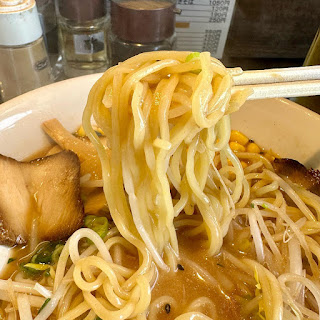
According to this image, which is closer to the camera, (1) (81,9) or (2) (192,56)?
(2) (192,56)

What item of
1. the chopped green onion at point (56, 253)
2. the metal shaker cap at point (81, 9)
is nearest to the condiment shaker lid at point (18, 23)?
the metal shaker cap at point (81, 9)

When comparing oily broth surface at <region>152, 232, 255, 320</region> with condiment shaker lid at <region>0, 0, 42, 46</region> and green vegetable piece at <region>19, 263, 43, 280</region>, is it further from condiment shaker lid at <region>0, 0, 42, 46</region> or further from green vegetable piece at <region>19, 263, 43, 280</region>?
condiment shaker lid at <region>0, 0, 42, 46</region>

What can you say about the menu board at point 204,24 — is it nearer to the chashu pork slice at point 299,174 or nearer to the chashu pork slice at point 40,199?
the chashu pork slice at point 299,174

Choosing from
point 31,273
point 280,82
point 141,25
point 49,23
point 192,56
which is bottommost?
point 31,273

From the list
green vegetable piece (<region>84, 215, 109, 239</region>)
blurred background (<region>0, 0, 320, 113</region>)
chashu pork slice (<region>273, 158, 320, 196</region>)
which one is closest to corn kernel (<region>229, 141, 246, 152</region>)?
chashu pork slice (<region>273, 158, 320, 196</region>)

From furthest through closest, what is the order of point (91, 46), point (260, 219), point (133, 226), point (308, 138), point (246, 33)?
1. point (246, 33)
2. point (91, 46)
3. point (308, 138)
4. point (260, 219)
5. point (133, 226)

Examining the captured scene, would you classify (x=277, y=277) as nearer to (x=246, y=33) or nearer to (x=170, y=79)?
(x=170, y=79)

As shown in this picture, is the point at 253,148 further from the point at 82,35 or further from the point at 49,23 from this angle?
the point at 49,23

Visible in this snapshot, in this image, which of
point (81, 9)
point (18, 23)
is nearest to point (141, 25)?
point (81, 9)

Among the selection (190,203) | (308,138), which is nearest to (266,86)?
(190,203)
